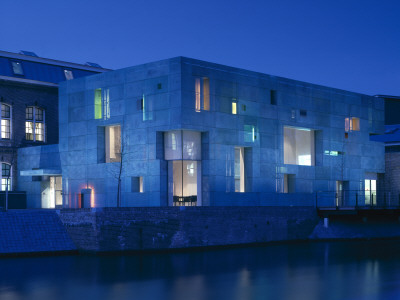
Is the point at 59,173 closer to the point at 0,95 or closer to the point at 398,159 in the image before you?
the point at 0,95

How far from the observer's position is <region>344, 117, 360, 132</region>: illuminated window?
182ft

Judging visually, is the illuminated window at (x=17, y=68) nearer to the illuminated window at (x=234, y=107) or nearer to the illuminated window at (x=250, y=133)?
the illuminated window at (x=234, y=107)

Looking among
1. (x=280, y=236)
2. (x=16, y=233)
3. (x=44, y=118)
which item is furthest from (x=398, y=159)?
(x=16, y=233)

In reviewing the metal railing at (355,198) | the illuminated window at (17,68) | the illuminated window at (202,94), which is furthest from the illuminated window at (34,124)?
the metal railing at (355,198)

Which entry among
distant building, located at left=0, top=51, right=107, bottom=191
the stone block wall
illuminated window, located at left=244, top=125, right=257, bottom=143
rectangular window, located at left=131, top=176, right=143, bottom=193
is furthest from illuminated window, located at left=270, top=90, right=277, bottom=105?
distant building, located at left=0, top=51, right=107, bottom=191

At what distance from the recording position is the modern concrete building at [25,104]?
54250 millimetres

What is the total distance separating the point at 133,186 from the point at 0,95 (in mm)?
16731

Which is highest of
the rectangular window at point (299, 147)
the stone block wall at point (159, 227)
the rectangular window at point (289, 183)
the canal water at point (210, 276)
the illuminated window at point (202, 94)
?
the illuminated window at point (202, 94)

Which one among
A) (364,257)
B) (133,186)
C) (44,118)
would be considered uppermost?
(44,118)

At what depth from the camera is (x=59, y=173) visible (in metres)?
50.5

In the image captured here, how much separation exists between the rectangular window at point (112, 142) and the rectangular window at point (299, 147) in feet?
47.3

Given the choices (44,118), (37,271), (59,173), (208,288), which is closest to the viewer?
(208,288)

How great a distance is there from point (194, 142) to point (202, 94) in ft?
11.1

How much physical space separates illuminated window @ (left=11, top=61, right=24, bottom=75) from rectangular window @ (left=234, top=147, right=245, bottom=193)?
20.8m
